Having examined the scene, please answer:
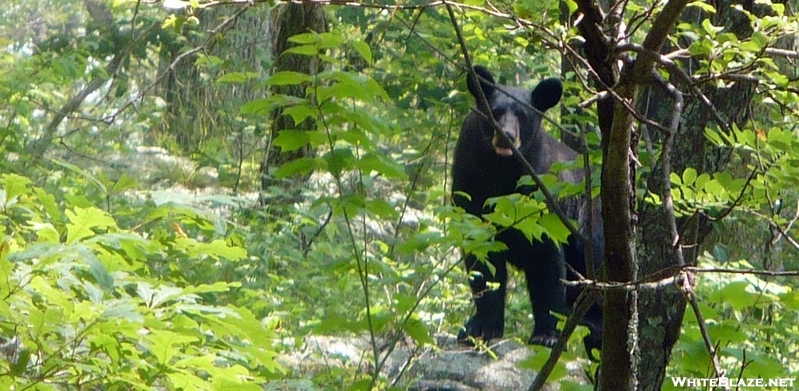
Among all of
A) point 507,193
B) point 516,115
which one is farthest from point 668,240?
point 516,115

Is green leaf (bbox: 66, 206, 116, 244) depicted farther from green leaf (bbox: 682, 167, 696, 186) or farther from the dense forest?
green leaf (bbox: 682, 167, 696, 186)

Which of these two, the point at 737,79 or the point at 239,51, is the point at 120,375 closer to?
the point at 737,79

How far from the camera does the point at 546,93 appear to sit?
20.9 feet

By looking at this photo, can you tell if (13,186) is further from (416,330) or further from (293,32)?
(293,32)

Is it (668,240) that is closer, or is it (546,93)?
(668,240)

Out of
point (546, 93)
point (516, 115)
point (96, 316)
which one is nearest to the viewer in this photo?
point (96, 316)

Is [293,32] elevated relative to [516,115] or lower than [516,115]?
elevated

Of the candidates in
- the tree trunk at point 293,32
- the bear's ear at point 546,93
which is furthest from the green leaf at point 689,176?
the tree trunk at point 293,32

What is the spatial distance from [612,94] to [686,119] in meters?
1.12

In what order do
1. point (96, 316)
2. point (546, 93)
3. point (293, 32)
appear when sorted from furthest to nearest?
point (293, 32) < point (546, 93) < point (96, 316)

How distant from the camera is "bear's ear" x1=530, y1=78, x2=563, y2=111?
20.6ft

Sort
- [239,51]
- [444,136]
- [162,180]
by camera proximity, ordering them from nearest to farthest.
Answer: [444,136]
[162,180]
[239,51]

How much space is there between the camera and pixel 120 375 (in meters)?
2.16

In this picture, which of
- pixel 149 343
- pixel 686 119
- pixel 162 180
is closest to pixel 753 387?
pixel 686 119
